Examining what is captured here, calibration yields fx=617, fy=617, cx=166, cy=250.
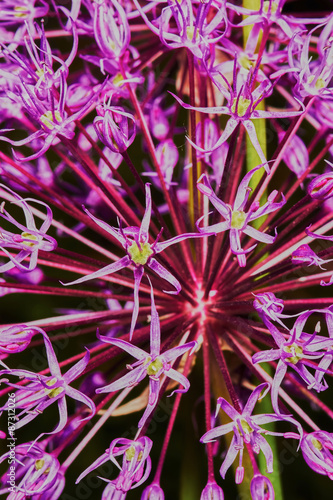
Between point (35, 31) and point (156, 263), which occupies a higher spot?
point (35, 31)

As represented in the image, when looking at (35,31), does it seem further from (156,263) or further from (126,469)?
(126,469)

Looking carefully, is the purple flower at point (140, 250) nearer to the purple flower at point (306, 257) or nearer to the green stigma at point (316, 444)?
the purple flower at point (306, 257)

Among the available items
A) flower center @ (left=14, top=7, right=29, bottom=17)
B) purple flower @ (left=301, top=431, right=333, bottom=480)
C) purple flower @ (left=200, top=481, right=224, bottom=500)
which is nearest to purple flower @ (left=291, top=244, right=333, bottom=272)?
purple flower @ (left=301, top=431, right=333, bottom=480)

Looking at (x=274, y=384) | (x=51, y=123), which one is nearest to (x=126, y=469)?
(x=274, y=384)

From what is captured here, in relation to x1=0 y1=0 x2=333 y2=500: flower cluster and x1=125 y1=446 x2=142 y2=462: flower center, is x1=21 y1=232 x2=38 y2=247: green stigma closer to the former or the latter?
x1=0 y1=0 x2=333 y2=500: flower cluster

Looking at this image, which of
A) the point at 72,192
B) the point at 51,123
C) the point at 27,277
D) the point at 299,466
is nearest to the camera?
the point at 51,123

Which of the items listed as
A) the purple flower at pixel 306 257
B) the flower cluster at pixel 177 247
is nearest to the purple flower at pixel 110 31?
the flower cluster at pixel 177 247
